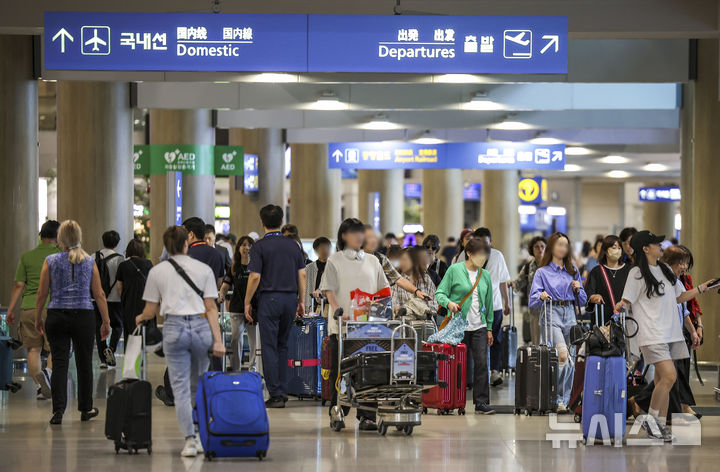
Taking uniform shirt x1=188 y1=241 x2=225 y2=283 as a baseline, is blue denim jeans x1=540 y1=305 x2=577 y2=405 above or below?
below

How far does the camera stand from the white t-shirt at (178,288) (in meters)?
8.16

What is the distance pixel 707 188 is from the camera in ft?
50.7

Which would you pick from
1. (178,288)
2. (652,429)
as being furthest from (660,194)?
(178,288)

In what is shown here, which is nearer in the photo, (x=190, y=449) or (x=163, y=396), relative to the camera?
(x=190, y=449)

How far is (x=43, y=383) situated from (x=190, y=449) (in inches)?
150

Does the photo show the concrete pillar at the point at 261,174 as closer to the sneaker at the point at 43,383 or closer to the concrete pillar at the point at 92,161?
the concrete pillar at the point at 92,161

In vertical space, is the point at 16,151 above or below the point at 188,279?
above

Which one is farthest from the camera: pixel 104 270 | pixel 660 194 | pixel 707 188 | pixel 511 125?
pixel 660 194

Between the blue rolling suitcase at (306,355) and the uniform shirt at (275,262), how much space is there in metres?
1.07

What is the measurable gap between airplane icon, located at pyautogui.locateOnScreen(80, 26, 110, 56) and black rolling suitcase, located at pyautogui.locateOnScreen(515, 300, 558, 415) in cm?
498

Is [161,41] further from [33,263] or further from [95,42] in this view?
[33,263]

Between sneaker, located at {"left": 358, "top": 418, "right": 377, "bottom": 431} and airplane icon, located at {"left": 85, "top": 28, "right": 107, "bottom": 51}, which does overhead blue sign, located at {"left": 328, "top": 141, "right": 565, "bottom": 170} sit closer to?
airplane icon, located at {"left": 85, "top": 28, "right": 107, "bottom": 51}

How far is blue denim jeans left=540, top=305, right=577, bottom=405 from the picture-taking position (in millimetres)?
11039
